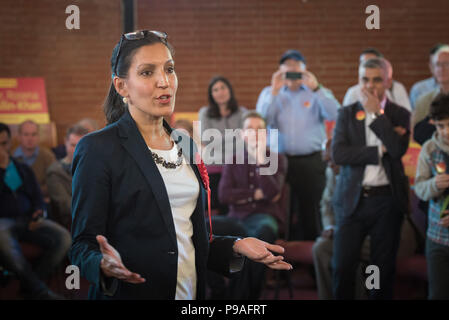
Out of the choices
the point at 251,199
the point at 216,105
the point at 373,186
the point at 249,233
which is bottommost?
the point at 249,233

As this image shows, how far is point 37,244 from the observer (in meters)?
3.77

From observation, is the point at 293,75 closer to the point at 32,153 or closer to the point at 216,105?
the point at 216,105

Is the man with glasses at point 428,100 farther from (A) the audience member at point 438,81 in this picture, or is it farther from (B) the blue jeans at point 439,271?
(B) the blue jeans at point 439,271

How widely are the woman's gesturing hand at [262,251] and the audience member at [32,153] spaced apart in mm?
3354

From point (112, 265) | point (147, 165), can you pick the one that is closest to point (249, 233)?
point (147, 165)

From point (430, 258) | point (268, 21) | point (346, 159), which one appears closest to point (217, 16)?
point (268, 21)

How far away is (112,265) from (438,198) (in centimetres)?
220

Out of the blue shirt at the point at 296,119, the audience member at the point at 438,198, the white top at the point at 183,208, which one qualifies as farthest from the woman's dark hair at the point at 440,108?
the white top at the point at 183,208

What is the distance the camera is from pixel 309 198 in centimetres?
385

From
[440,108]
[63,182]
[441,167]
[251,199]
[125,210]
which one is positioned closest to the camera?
[125,210]

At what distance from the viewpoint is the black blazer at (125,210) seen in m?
1.16
